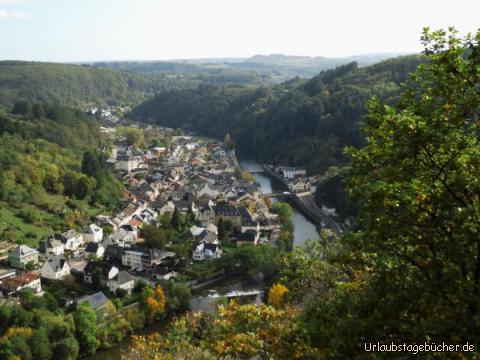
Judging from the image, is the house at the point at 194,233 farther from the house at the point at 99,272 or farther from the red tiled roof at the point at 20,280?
the red tiled roof at the point at 20,280

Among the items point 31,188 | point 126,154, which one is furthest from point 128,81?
point 31,188

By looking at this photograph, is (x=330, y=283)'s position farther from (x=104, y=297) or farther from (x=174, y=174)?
(x=174, y=174)

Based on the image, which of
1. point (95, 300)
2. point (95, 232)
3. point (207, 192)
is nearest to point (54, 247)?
point (95, 232)

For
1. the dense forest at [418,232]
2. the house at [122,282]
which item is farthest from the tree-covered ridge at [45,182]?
the dense forest at [418,232]

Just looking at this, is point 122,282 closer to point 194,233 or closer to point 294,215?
point 194,233

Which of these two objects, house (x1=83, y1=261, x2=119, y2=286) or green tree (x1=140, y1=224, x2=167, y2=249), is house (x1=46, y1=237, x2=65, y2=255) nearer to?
house (x1=83, y1=261, x2=119, y2=286)
